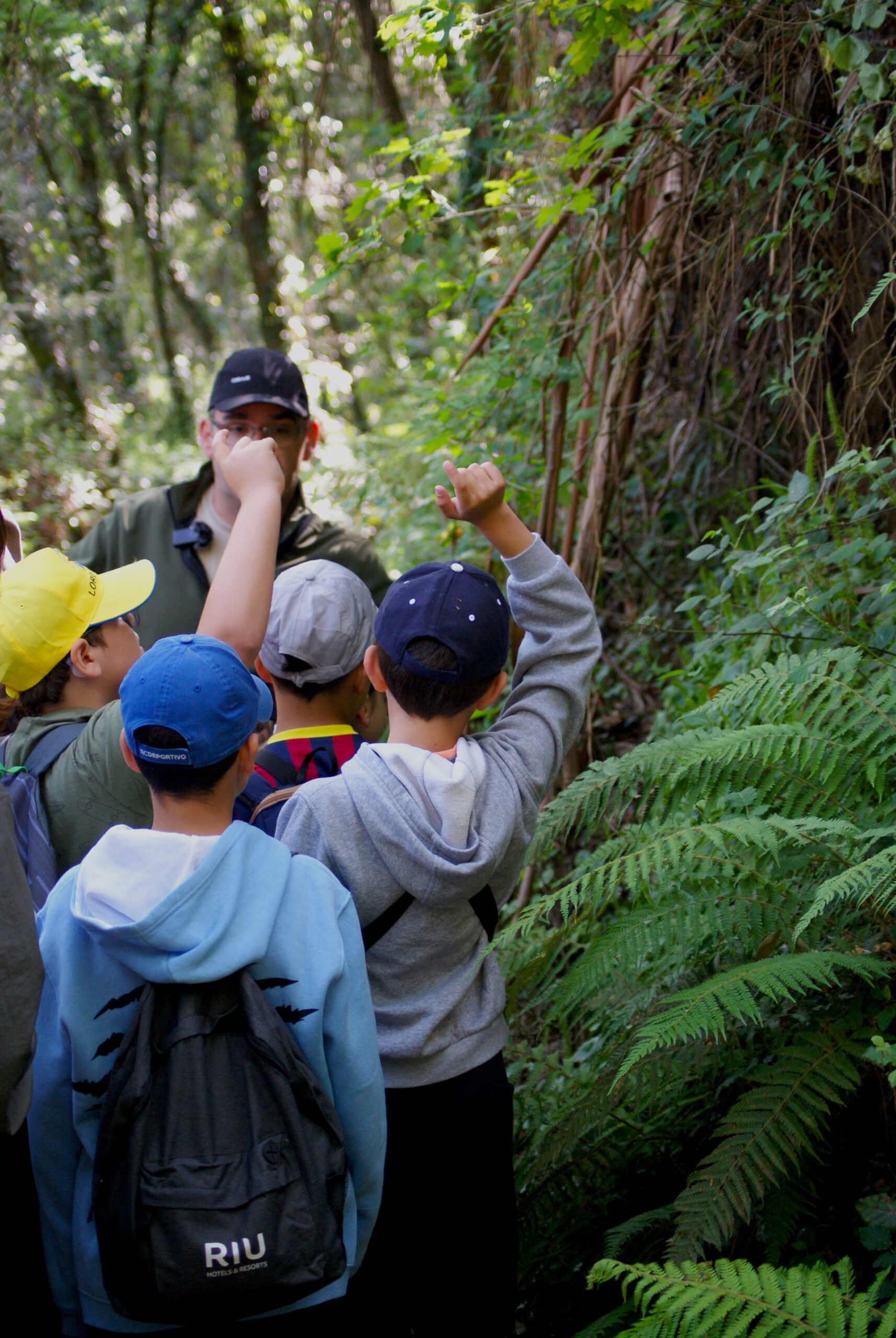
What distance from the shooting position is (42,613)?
2.18 meters

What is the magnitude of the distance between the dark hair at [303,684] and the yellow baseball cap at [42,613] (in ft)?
1.18

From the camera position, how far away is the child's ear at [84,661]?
230 centimetres

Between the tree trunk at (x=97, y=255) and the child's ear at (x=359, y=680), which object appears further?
the tree trunk at (x=97, y=255)

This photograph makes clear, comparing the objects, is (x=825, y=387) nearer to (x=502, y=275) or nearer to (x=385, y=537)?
(x=502, y=275)

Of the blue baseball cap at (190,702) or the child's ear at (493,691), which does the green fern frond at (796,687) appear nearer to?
the child's ear at (493,691)

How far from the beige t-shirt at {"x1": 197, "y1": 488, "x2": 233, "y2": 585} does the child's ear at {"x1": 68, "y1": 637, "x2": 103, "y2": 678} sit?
1267 mm

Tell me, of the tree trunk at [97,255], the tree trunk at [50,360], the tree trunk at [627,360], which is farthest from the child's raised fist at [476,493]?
the tree trunk at [97,255]

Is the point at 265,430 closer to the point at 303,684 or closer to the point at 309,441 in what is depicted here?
the point at 309,441

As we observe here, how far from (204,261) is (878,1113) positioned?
47.5 feet

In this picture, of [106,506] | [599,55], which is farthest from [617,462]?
[106,506]

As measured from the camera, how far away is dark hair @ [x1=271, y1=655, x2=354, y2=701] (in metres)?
2.43

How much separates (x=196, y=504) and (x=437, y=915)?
2.12 m

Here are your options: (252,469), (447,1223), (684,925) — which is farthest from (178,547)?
(447,1223)

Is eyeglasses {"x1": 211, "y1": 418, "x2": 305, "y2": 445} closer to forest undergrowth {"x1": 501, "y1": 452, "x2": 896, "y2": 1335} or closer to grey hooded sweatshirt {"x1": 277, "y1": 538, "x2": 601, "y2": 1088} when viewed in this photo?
forest undergrowth {"x1": 501, "y1": 452, "x2": 896, "y2": 1335}
